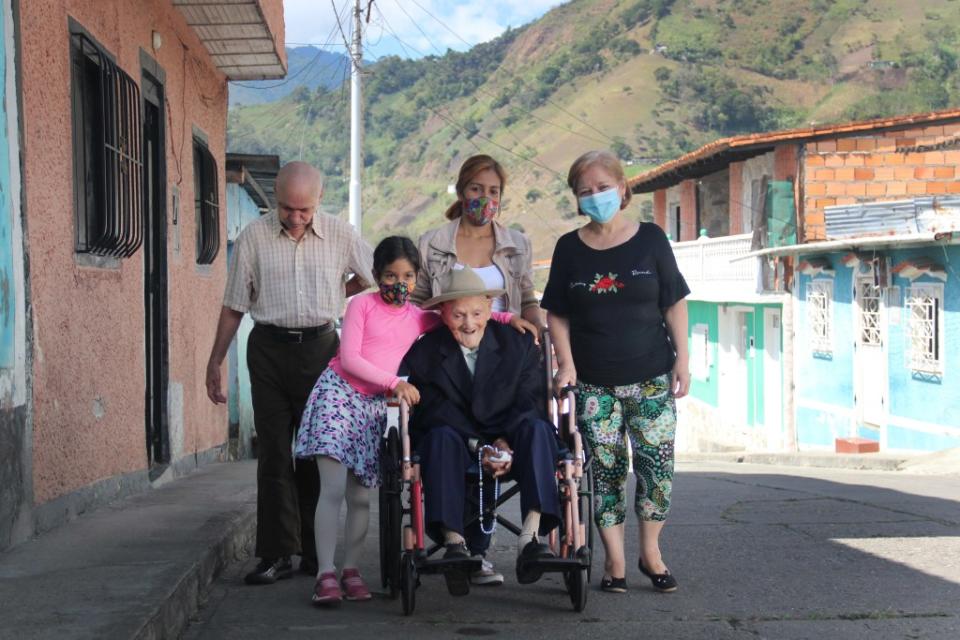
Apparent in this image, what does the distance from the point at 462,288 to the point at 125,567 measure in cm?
178

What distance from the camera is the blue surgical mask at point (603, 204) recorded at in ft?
19.0

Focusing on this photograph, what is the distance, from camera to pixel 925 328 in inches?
735

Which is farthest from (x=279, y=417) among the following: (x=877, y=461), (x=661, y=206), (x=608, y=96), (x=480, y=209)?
(x=608, y=96)

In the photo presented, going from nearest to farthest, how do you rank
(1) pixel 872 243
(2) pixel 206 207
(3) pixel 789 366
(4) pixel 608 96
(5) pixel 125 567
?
(5) pixel 125 567 < (2) pixel 206 207 < (1) pixel 872 243 < (3) pixel 789 366 < (4) pixel 608 96

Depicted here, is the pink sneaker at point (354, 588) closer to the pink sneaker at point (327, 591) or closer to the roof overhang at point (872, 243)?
the pink sneaker at point (327, 591)

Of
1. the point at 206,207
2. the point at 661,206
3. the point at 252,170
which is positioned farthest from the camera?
the point at 661,206

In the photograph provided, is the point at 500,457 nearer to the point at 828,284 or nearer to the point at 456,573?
the point at 456,573

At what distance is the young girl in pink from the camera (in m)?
5.63

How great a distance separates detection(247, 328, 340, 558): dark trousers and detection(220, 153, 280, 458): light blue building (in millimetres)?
7584

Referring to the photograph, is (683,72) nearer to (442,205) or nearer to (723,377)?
(442,205)

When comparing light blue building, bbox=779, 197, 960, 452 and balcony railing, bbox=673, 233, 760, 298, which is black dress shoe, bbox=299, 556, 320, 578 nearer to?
light blue building, bbox=779, 197, 960, 452

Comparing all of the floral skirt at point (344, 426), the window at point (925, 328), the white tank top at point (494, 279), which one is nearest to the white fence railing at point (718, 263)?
the window at point (925, 328)

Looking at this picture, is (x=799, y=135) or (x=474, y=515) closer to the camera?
(x=474, y=515)

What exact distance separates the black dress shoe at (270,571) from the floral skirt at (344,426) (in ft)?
2.32
